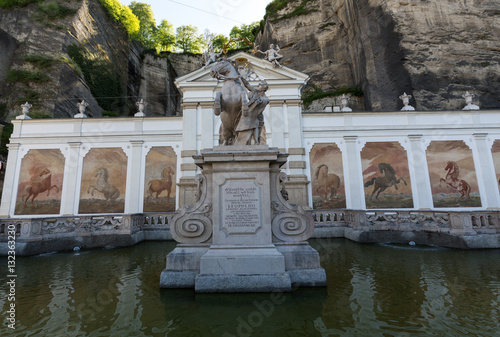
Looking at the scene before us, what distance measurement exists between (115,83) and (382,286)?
32.1 metres

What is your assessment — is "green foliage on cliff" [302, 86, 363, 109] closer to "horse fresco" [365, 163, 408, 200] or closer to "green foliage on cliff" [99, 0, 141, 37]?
"horse fresco" [365, 163, 408, 200]

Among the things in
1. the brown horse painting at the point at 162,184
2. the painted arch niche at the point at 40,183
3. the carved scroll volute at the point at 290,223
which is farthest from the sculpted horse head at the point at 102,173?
the carved scroll volute at the point at 290,223

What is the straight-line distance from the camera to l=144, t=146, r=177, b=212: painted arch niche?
15.2 meters

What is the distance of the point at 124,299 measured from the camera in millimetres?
4125

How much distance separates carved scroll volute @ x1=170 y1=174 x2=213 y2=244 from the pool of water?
3.03 feet

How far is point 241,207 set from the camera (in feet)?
15.1

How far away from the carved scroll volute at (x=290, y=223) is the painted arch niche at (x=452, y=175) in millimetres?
14687

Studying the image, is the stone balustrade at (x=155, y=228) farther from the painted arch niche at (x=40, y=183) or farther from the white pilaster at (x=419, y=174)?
the painted arch niche at (x=40, y=183)

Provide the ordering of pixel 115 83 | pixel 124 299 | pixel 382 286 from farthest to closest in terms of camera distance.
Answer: pixel 115 83 < pixel 382 286 < pixel 124 299

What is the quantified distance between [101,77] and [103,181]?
644 inches

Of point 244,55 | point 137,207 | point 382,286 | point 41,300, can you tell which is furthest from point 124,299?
point 244,55

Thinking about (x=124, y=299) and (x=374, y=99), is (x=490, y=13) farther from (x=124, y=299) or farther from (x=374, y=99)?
(x=124, y=299)

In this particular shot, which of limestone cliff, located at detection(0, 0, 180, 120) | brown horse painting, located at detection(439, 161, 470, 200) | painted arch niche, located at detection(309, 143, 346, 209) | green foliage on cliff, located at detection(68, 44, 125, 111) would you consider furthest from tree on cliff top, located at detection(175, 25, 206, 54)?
brown horse painting, located at detection(439, 161, 470, 200)

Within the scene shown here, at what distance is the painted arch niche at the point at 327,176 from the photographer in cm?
1513
